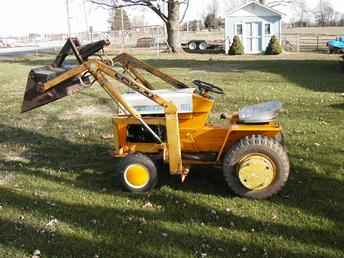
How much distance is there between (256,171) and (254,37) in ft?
97.8

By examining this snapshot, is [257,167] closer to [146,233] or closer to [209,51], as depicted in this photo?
[146,233]

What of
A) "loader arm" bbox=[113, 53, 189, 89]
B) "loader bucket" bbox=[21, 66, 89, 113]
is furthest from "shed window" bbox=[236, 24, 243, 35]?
"loader bucket" bbox=[21, 66, 89, 113]

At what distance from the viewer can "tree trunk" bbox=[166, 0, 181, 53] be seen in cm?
3578

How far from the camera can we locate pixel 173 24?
118ft

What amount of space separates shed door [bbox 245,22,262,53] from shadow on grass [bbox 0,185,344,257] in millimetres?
29808

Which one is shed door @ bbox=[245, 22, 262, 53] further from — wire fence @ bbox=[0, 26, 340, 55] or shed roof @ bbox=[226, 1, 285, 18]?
wire fence @ bbox=[0, 26, 340, 55]

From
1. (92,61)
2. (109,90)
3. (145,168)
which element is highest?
(92,61)

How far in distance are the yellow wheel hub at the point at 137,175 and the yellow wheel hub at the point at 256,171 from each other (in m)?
1.09

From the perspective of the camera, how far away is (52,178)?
624cm

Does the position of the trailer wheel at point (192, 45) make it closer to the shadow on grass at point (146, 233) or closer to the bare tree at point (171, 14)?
the bare tree at point (171, 14)

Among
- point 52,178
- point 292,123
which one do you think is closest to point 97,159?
point 52,178

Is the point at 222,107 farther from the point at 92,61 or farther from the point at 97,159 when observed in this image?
the point at 92,61

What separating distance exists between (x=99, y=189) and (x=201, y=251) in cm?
201

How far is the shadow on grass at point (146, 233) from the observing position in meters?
4.17
